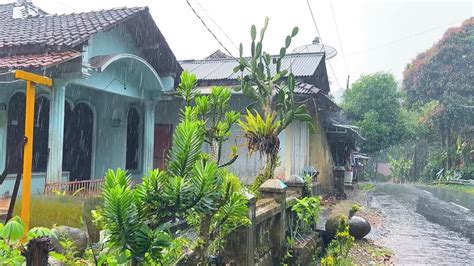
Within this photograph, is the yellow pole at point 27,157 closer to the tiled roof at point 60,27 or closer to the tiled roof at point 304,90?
the tiled roof at point 60,27

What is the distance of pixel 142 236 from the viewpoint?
2.84 m

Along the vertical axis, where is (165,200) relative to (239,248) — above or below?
above

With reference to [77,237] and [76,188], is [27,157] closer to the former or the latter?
[77,237]

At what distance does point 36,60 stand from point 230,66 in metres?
9.26

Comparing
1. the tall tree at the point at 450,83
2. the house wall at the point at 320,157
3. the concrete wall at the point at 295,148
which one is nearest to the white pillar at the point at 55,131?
the concrete wall at the point at 295,148

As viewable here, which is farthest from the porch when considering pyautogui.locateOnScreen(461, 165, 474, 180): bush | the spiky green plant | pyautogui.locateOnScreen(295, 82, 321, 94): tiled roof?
pyautogui.locateOnScreen(461, 165, 474, 180): bush

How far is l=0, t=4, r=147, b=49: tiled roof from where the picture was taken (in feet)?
27.5

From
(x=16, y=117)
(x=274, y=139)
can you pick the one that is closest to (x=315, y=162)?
(x=274, y=139)

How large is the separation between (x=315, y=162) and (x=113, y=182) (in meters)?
14.6

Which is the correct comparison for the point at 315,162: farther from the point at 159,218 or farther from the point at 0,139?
the point at 159,218

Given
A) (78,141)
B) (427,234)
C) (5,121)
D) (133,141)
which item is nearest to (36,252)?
(5,121)

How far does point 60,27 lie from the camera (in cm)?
955

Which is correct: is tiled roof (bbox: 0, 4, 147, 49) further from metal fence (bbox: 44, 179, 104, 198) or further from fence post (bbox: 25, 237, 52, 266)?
fence post (bbox: 25, 237, 52, 266)

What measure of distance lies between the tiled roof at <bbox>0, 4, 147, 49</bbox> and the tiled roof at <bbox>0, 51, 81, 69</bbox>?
0.87ft
